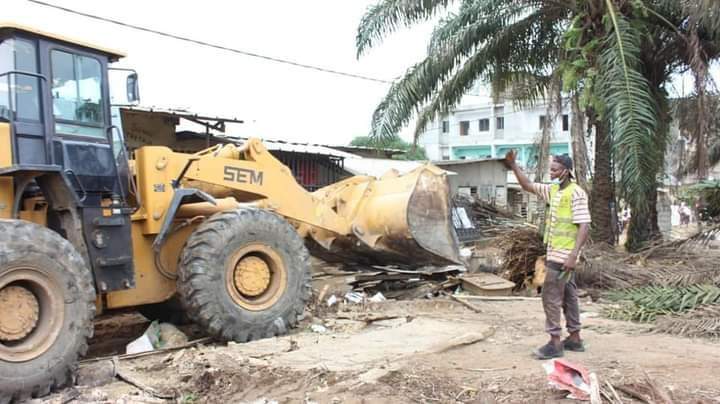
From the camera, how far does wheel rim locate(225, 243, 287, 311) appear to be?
664cm

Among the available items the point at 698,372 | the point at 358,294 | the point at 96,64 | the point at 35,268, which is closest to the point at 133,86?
the point at 96,64

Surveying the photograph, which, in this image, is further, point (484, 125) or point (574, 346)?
point (484, 125)

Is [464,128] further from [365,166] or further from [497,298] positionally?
[497,298]

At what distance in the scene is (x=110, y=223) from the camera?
19.2 feet

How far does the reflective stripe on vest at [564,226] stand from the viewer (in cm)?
564

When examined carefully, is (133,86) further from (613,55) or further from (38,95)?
(613,55)

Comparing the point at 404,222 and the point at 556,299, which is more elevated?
the point at 404,222

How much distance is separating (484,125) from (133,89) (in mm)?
40553

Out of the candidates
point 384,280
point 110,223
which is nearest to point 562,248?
point 110,223

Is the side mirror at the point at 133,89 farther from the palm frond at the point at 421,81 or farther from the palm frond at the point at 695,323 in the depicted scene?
the palm frond at the point at 421,81

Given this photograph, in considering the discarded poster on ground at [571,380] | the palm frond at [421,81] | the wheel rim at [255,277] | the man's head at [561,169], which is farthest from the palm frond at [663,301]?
the palm frond at [421,81]

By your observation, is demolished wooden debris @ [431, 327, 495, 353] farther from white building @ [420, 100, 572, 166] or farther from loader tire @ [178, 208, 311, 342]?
white building @ [420, 100, 572, 166]

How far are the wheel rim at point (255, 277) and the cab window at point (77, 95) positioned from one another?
172cm

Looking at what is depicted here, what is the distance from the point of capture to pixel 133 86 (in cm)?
610
